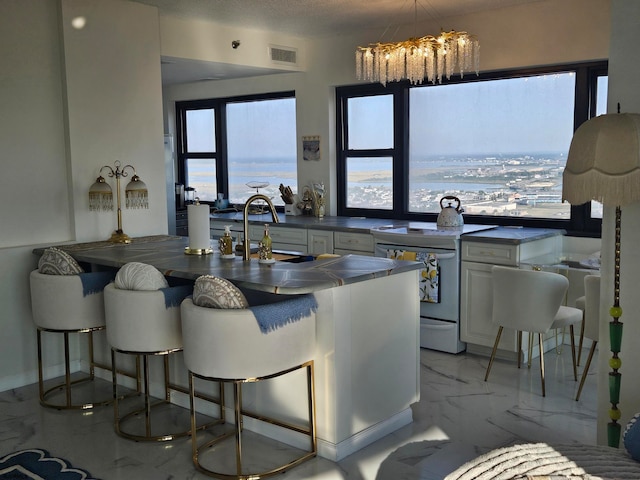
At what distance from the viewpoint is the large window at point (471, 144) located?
545cm

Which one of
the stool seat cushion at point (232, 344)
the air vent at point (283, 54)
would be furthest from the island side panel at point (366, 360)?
the air vent at point (283, 54)

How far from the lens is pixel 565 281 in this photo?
14.3ft

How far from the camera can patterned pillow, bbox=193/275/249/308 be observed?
320 centimetres

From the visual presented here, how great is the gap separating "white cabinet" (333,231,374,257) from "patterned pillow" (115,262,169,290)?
2.49m

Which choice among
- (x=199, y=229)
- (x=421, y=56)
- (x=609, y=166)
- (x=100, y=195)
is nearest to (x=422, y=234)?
(x=421, y=56)

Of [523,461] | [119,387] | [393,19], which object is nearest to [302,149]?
[393,19]

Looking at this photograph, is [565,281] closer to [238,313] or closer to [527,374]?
[527,374]

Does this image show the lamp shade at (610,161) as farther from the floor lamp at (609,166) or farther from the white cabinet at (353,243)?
the white cabinet at (353,243)

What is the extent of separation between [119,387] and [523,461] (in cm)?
314

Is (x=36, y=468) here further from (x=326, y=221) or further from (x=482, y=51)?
Result: (x=482, y=51)

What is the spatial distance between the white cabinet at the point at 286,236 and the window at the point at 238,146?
0.69 m

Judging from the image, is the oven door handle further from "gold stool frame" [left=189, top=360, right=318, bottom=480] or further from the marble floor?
"gold stool frame" [left=189, top=360, right=318, bottom=480]

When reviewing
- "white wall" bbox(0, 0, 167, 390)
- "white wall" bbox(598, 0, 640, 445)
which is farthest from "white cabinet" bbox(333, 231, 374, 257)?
"white wall" bbox(598, 0, 640, 445)

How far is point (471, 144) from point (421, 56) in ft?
4.24
